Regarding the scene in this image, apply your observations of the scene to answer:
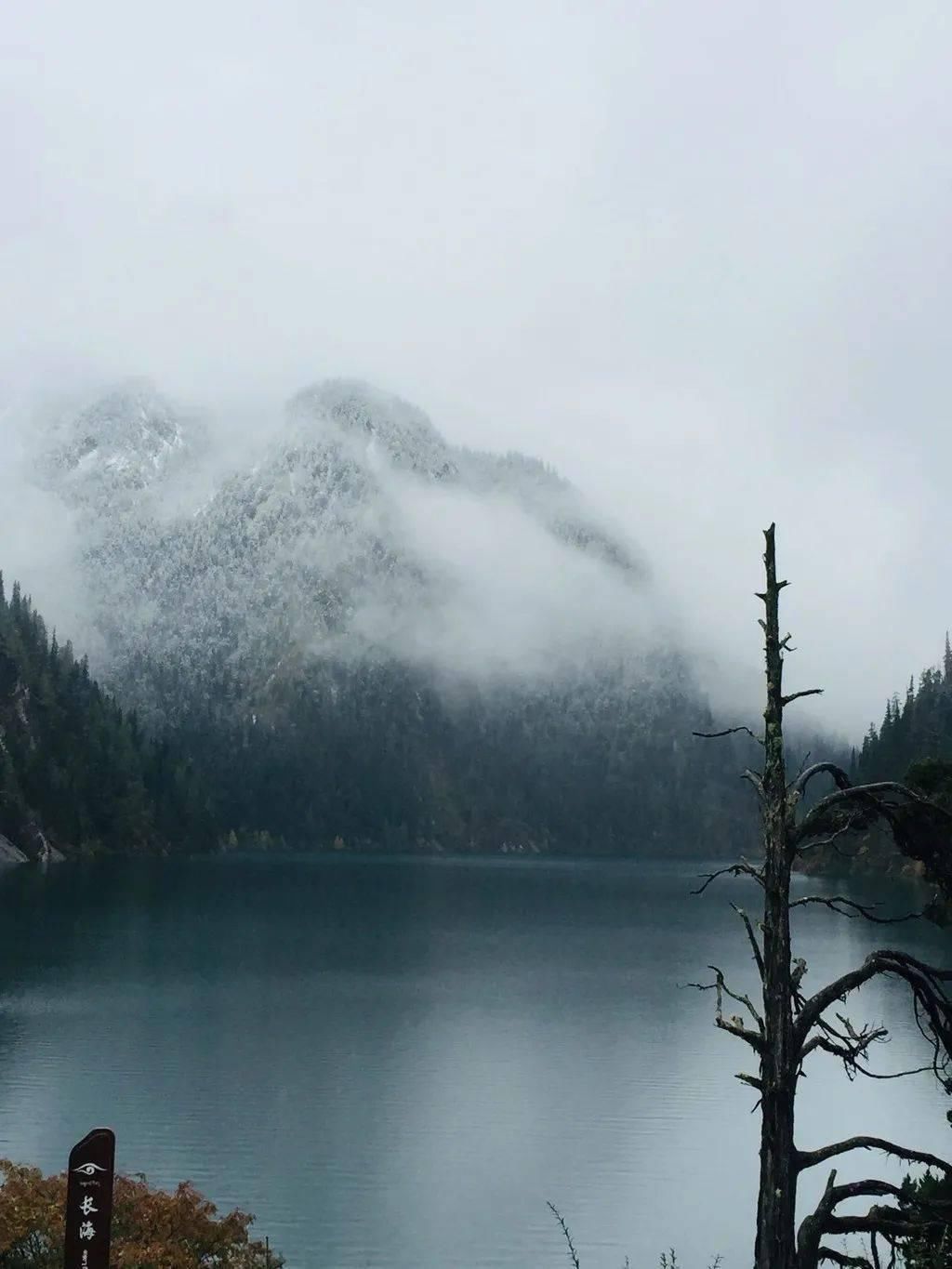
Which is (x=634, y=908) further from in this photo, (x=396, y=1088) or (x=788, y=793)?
(x=788, y=793)

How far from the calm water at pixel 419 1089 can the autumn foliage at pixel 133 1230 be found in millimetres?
14763

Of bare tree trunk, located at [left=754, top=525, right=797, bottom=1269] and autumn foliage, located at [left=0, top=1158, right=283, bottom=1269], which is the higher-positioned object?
bare tree trunk, located at [left=754, top=525, right=797, bottom=1269]

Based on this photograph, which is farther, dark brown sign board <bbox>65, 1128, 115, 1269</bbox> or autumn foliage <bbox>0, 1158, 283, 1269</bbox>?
autumn foliage <bbox>0, 1158, 283, 1269</bbox>

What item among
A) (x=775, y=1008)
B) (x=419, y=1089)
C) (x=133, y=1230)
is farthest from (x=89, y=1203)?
(x=419, y=1089)

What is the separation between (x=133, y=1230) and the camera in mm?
25500

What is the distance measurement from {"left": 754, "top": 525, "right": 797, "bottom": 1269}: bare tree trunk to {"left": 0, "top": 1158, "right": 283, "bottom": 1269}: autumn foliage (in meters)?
13.9

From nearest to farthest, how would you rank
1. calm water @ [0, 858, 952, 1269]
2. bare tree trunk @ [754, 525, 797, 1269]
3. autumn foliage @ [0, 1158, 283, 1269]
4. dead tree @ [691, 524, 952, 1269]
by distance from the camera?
1. dead tree @ [691, 524, 952, 1269]
2. bare tree trunk @ [754, 525, 797, 1269]
3. autumn foliage @ [0, 1158, 283, 1269]
4. calm water @ [0, 858, 952, 1269]

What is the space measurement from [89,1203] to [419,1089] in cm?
5687

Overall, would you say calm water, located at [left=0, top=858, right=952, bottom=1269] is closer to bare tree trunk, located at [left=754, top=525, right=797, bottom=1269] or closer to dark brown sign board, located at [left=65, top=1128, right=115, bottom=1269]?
bare tree trunk, located at [left=754, top=525, right=797, bottom=1269]

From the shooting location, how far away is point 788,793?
15273 mm

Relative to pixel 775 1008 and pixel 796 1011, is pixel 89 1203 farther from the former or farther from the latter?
pixel 796 1011

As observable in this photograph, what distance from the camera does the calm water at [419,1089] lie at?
4562 cm

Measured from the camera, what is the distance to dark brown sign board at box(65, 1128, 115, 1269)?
39.4 feet

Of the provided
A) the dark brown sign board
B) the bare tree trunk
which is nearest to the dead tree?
the bare tree trunk
